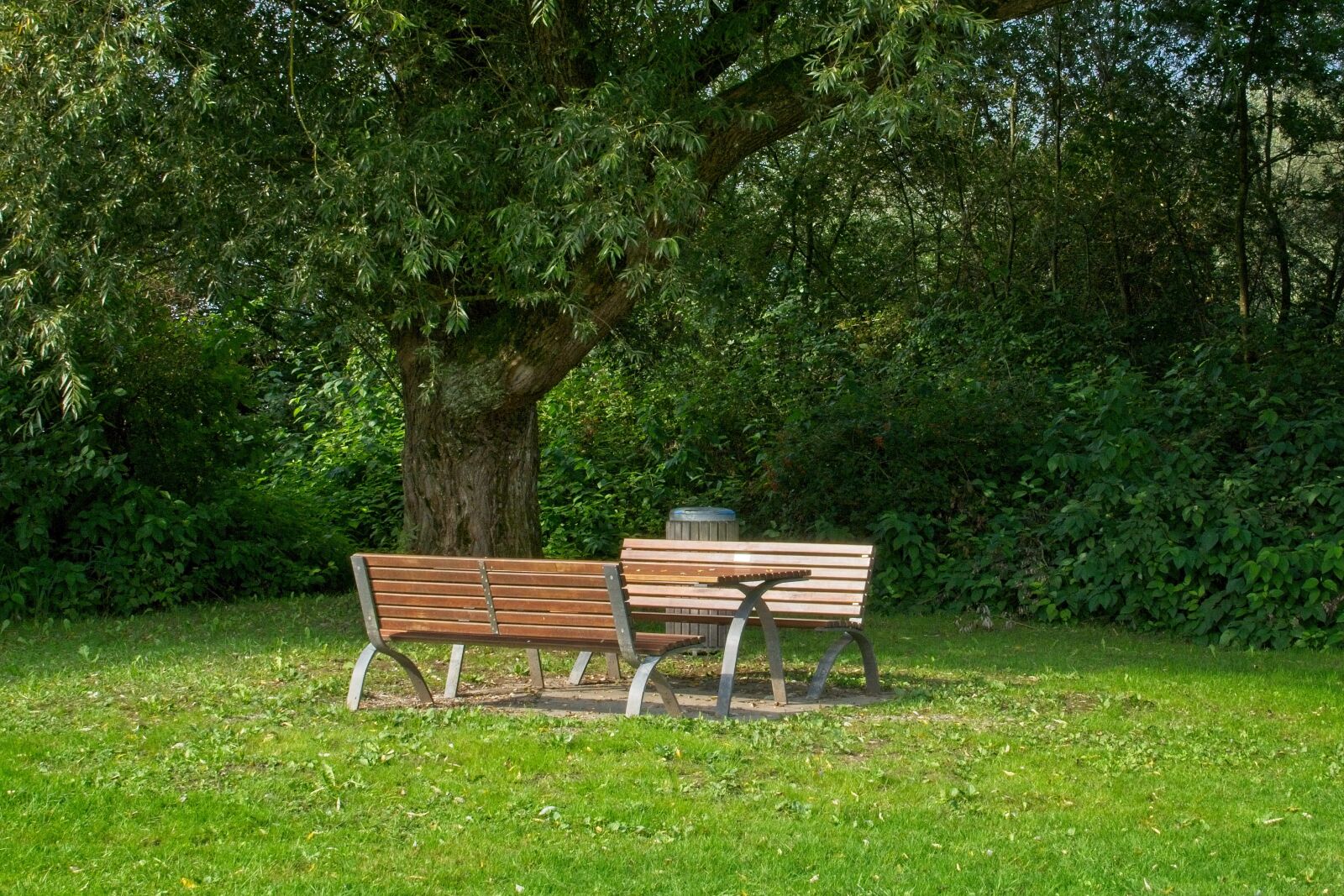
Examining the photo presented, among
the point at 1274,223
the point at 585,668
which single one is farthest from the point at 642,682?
the point at 1274,223

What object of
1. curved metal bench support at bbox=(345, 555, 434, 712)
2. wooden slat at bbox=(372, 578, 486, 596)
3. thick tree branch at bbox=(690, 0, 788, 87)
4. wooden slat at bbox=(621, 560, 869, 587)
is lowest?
curved metal bench support at bbox=(345, 555, 434, 712)

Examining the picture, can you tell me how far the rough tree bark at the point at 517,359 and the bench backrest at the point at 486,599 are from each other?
2.45 m

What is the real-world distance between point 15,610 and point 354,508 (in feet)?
15.5

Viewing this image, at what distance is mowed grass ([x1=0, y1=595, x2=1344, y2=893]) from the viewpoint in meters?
4.50

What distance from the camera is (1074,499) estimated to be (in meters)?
11.5

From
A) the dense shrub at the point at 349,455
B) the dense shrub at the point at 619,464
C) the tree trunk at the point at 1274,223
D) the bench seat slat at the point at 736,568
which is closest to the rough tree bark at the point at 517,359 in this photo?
the bench seat slat at the point at 736,568

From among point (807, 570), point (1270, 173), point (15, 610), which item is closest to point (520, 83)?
point (807, 570)

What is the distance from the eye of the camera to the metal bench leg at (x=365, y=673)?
A: 7.05 meters

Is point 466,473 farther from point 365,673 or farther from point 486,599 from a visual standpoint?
point 486,599

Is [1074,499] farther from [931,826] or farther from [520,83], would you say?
[931,826]

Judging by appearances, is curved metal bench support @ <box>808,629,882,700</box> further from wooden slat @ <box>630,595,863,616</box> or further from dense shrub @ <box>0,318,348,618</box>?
dense shrub @ <box>0,318,348,618</box>

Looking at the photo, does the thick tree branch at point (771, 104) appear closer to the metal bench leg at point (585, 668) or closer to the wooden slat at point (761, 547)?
the wooden slat at point (761, 547)

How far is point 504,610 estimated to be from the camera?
271 inches

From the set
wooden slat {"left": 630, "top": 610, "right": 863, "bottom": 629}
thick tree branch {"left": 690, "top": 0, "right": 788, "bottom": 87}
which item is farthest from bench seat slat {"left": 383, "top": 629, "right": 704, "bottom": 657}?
thick tree branch {"left": 690, "top": 0, "right": 788, "bottom": 87}
